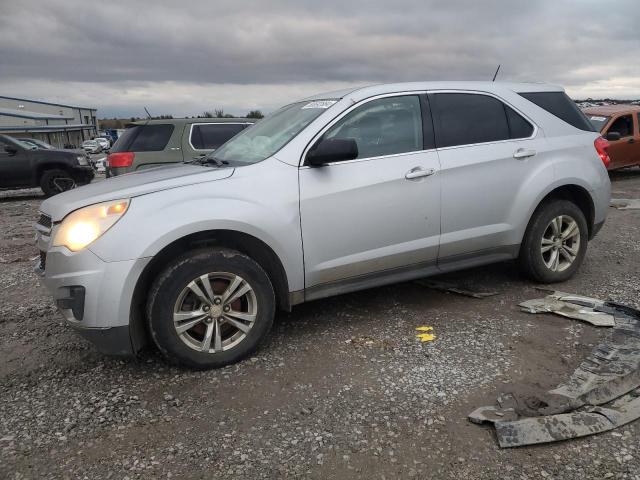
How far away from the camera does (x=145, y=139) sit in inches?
338

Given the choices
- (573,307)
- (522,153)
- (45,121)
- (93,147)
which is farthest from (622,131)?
(45,121)

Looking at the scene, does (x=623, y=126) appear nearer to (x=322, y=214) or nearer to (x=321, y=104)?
(x=321, y=104)

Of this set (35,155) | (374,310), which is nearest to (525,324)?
(374,310)

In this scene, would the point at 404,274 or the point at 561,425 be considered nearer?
the point at 561,425

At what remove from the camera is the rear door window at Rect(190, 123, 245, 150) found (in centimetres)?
885

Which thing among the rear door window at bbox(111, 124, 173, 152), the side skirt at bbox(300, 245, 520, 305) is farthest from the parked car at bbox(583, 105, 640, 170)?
the rear door window at bbox(111, 124, 173, 152)

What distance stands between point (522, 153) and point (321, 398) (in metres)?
2.75

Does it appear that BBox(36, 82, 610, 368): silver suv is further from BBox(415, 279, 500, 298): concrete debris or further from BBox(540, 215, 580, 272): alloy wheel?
BBox(415, 279, 500, 298): concrete debris

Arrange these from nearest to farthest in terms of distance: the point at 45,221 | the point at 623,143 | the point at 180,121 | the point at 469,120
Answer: the point at 45,221, the point at 469,120, the point at 180,121, the point at 623,143

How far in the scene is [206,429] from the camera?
108 inches

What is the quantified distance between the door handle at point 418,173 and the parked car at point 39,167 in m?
11.6

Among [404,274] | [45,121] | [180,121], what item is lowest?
[404,274]

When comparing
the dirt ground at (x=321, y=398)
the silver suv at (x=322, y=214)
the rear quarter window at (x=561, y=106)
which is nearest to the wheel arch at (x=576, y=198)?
the silver suv at (x=322, y=214)

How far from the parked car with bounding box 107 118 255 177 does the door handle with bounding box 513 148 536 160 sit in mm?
5547
